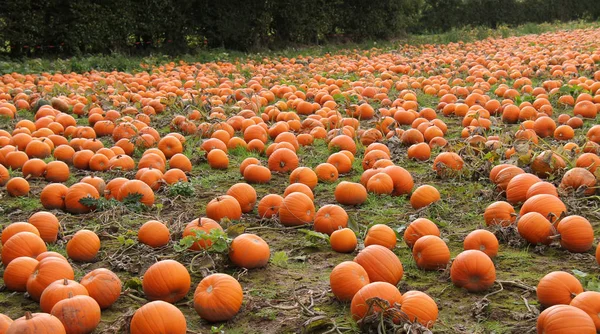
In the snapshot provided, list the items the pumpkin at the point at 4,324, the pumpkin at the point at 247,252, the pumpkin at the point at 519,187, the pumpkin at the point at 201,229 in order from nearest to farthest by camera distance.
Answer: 1. the pumpkin at the point at 4,324
2. the pumpkin at the point at 247,252
3. the pumpkin at the point at 201,229
4. the pumpkin at the point at 519,187

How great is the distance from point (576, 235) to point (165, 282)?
109 inches

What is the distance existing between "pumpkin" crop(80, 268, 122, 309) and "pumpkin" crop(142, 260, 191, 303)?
0.56 ft

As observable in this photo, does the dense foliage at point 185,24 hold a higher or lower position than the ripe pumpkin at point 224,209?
higher

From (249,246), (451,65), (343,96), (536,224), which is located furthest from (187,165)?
(451,65)

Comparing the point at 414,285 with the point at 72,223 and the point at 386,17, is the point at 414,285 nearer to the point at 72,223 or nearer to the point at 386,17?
the point at 72,223

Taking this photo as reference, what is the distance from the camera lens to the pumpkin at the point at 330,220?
464 cm

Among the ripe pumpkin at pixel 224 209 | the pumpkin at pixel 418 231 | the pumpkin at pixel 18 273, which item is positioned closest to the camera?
the pumpkin at pixel 18 273

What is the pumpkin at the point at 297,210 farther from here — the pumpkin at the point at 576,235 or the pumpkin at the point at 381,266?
the pumpkin at the point at 576,235

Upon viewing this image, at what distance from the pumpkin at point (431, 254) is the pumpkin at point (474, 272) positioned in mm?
228

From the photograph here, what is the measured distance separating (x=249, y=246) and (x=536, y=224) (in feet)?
6.63

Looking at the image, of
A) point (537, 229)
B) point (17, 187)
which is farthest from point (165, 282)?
point (17, 187)

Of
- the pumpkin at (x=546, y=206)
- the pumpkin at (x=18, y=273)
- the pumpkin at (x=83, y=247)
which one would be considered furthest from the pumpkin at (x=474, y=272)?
the pumpkin at (x=18, y=273)

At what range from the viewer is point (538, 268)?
159 inches

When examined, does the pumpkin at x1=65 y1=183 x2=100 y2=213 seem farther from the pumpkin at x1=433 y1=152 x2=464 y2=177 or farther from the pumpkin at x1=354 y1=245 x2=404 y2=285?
the pumpkin at x1=433 y1=152 x2=464 y2=177
